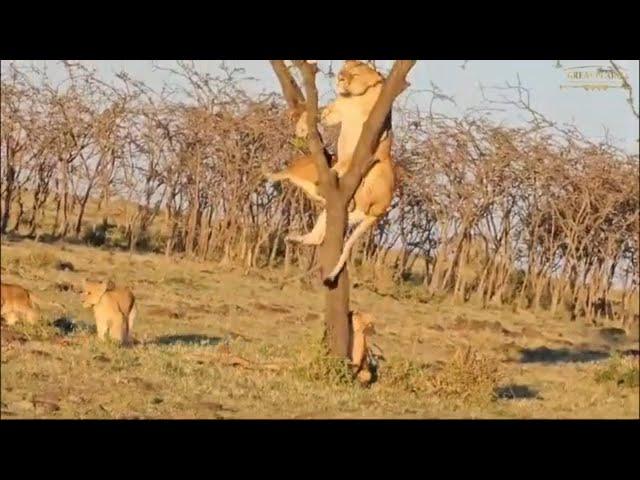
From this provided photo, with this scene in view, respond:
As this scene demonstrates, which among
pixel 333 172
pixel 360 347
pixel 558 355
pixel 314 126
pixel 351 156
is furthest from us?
pixel 558 355

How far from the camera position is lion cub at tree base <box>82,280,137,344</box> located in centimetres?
977

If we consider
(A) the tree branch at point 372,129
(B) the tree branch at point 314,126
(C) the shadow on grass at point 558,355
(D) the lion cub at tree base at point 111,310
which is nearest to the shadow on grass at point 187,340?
(D) the lion cub at tree base at point 111,310

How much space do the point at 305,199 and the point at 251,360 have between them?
277 inches

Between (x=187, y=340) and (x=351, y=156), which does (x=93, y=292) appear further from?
(x=351, y=156)

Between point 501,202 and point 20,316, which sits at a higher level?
point 501,202

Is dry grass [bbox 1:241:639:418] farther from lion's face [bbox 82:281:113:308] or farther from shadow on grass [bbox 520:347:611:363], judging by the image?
lion's face [bbox 82:281:113:308]

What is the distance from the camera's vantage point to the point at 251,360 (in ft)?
32.7

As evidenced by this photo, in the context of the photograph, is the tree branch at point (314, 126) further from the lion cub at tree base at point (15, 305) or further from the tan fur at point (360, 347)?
the lion cub at tree base at point (15, 305)

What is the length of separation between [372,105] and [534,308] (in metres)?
6.30

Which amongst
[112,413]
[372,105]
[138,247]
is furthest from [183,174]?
[112,413]

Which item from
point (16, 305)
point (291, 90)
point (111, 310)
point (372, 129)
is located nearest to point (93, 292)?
point (111, 310)
